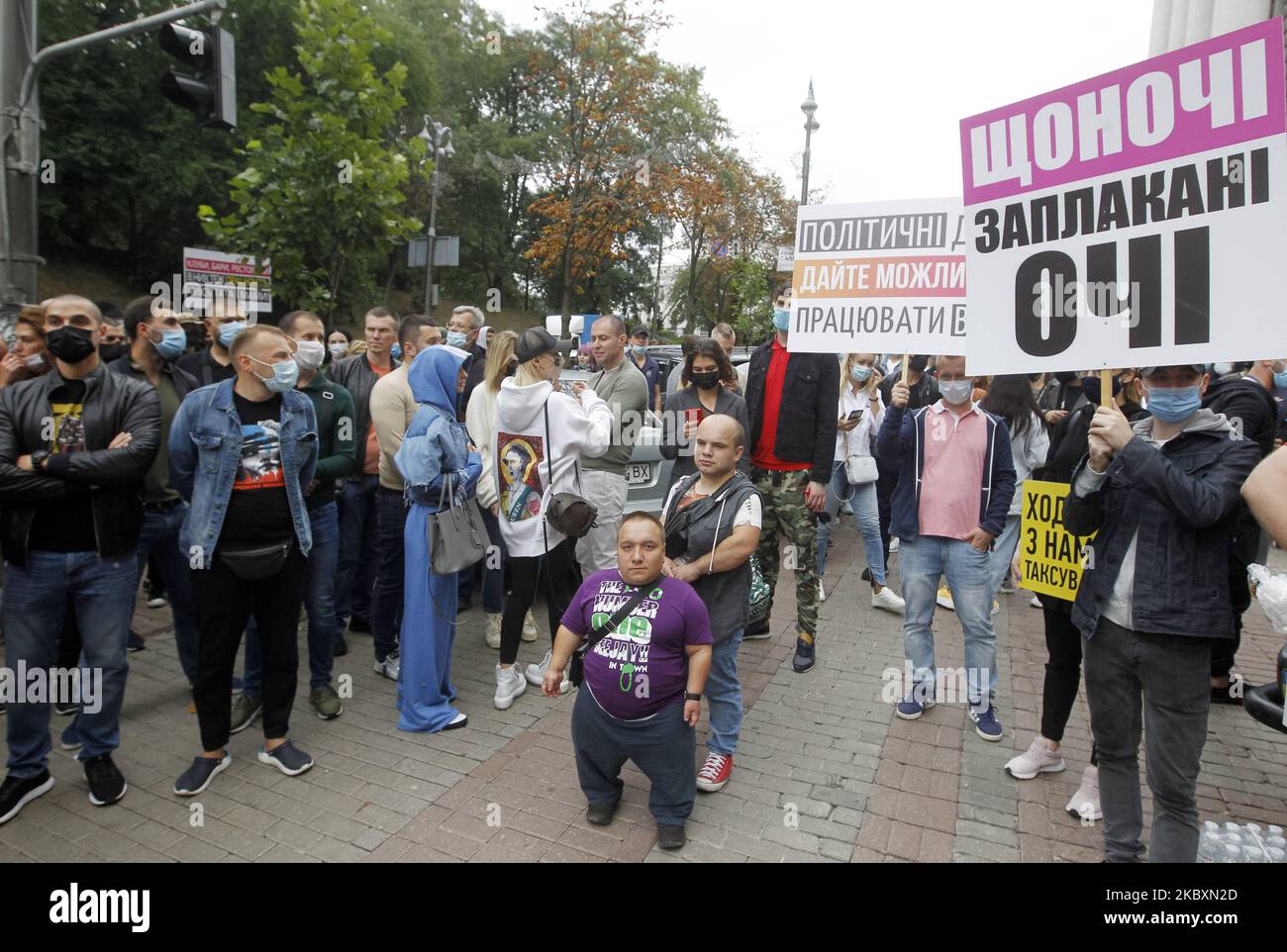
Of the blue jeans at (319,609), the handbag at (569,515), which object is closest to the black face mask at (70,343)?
the blue jeans at (319,609)

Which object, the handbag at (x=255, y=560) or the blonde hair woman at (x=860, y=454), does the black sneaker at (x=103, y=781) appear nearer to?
the handbag at (x=255, y=560)

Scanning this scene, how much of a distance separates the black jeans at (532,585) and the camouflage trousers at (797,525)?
4.23 ft

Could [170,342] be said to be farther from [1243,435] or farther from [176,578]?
[1243,435]

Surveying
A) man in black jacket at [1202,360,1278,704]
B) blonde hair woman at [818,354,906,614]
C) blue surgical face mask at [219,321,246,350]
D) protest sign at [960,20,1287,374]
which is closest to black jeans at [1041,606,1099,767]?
man in black jacket at [1202,360,1278,704]

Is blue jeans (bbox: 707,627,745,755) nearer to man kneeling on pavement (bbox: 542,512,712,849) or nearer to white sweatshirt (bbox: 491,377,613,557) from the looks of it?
man kneeling on pavement (bbox: 542,512,712,849)

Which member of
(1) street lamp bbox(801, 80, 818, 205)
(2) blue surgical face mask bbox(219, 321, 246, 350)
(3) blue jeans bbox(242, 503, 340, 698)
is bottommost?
(3) blue jeans bbox(242, 503, 340, 698)

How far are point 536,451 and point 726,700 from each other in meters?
1.85

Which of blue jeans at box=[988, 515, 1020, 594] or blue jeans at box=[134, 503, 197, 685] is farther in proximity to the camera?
blue jeans at box=[988, 515, 1020, 594]

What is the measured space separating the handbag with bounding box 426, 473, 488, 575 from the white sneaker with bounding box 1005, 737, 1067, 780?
3072mm

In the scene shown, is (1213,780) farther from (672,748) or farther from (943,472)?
(672,748)

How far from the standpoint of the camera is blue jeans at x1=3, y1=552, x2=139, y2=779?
11.7ft

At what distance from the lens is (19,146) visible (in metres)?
5.88

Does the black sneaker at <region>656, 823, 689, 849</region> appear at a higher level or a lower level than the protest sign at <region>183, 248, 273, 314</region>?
lower

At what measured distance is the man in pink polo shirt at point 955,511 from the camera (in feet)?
14.7
